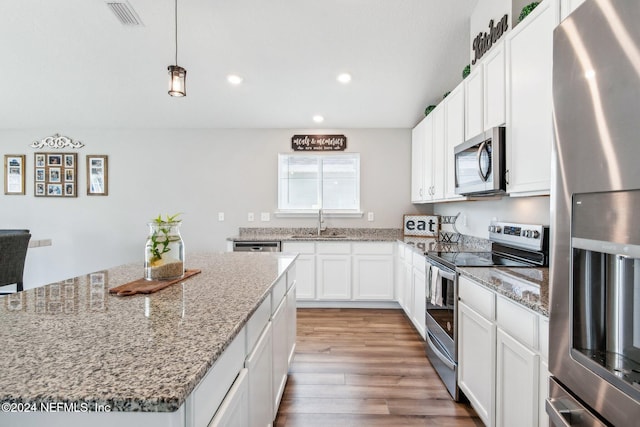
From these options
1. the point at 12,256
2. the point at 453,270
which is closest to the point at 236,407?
the point at 453,270

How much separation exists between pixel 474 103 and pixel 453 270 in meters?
1.20

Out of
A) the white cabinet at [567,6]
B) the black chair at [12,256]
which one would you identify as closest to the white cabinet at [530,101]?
the white cabinet at [567,6]

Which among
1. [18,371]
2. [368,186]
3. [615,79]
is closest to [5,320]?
[18,371]

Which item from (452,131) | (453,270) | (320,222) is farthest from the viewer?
(320,222)

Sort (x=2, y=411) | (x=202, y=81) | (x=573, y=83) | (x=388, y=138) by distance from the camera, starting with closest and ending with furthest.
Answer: (x=2, y=411), (x=573, y=83), (x=202, y=81), (x=388, y=138)

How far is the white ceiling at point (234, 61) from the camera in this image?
233 cm

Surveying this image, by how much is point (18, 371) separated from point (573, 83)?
1.42 m

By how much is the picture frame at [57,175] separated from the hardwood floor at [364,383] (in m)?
3.73

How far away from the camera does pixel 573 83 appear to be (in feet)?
2.69

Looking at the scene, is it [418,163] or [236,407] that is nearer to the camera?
[236,407]

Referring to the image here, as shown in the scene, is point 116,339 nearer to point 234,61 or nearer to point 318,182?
point 234,61

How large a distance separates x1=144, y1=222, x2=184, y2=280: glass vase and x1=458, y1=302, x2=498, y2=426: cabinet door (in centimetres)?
154

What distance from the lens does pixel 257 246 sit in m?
3.73

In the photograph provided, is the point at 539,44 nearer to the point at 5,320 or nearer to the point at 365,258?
the point at 5,320
